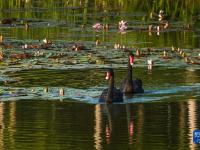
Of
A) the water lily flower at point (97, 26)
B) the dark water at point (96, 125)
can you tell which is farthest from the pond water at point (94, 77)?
the water lily flower at point (97, 26)

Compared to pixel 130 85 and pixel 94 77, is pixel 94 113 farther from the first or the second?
pixel 94 77

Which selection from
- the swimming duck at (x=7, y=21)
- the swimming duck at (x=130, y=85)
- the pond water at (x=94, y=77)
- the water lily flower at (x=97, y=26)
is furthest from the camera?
the swimming duck at (x=7, y=21)

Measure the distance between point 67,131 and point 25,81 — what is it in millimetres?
5896

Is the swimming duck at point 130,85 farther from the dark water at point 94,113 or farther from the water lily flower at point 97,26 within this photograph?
the water lily flower at point 97,26

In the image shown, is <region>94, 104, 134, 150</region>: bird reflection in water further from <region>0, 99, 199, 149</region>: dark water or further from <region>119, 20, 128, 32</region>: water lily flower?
<region>119, 20, 128, 32</region>: water lily flower

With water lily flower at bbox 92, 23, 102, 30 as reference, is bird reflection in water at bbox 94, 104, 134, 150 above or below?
below

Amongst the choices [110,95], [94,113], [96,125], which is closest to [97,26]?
[110,95]

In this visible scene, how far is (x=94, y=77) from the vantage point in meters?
22.8

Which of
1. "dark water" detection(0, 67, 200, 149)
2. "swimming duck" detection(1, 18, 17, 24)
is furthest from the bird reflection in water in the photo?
"swimming duck" detection(1, 18, 17, 24)

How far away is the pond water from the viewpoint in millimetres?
15922

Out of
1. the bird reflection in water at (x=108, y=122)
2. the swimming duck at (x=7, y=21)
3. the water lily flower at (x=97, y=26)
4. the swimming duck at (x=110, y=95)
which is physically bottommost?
the bird reflection in water at (x=108, y=122)

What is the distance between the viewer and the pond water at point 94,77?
15.9 m

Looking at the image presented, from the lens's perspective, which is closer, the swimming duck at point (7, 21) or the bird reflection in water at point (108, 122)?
the bird reflection in water at point (108, 122)

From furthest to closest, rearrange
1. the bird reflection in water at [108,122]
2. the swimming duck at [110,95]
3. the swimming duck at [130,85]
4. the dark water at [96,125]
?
the swimming duck at [130,85]
the swimming duck at [110,95]
the bird reflection in water at [108,122]
the dark water at [96,125]
